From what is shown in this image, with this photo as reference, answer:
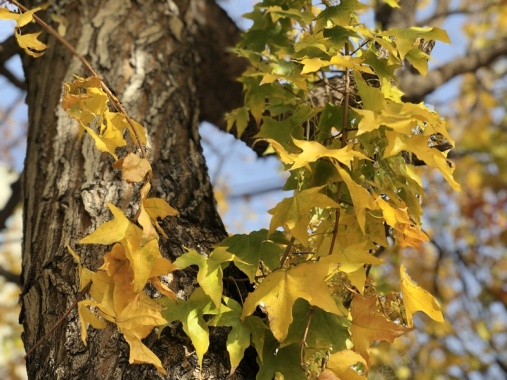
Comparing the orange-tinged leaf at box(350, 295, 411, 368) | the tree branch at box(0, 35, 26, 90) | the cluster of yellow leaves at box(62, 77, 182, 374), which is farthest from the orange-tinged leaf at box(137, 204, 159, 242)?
the tree branch at box(0, 35, 26, 90)

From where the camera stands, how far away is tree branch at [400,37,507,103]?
3.07 meters

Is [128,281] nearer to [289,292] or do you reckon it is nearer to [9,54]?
[289,292]

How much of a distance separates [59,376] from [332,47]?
0.99 meters

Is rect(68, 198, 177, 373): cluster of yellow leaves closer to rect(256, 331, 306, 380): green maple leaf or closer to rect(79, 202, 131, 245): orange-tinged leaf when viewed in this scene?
rect(79, 202, 131, 245): orange-tinged leaf

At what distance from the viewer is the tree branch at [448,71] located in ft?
10.1

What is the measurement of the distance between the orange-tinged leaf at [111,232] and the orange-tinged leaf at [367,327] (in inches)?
20.3

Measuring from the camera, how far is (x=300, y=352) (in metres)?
1.21

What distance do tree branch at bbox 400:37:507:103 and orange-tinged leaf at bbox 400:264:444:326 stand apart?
188 centimetres

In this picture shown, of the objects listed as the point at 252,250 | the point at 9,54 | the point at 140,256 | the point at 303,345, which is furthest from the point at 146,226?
the point at 9,54

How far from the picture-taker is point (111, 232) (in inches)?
43.1

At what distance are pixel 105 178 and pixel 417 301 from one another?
3.09 feet

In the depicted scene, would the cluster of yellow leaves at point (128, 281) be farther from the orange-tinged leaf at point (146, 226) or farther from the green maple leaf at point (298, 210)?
the green maple leaf at point (298, 210)

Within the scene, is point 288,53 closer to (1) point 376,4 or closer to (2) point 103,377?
(2) point 103,377

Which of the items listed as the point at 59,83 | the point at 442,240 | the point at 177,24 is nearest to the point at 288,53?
the point at 177,24
